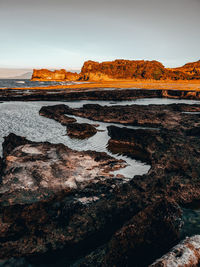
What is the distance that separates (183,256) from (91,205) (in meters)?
2.52

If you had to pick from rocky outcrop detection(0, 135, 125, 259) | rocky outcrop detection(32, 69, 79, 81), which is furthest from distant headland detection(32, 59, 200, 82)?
rocky outcrop detection(0, 135, 125, 259)

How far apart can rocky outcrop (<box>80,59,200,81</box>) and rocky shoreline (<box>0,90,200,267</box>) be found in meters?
93.9

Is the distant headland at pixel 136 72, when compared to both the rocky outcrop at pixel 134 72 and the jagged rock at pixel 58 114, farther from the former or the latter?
the jagged rock at pixel 58 114

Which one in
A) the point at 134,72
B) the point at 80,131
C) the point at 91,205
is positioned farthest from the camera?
the point at 134,72

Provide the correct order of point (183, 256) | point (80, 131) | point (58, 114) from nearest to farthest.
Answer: point (183, 256)
point (80, 131)
point (58, 114)

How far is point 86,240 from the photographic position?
14.1 ft

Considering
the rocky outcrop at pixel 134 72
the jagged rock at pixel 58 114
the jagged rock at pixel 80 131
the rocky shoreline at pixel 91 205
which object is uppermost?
the rocky outcrop at pixel 134 72

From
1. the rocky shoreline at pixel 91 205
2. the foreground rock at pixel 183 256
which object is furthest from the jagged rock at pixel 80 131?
the foreground rock at pixel 183 256

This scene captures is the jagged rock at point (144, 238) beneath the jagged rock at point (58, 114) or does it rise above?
beneath

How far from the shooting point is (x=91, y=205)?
196 inches

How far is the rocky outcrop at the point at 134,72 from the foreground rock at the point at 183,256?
96.8 meters

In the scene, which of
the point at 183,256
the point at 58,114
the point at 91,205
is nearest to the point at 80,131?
the point at 58,114

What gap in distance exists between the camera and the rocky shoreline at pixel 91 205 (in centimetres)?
383

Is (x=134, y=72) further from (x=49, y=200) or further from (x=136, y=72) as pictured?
(x=49, y=200)
